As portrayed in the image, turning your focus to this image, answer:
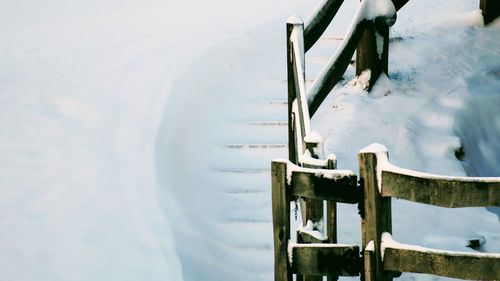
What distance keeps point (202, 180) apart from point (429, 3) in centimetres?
524

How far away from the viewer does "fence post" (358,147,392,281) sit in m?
4.61

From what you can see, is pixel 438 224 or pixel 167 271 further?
pixel 438 224

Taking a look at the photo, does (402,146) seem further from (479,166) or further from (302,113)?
(302,113)

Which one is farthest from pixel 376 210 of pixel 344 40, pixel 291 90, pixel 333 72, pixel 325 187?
pixel 344 40

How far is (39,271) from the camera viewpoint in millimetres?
6707

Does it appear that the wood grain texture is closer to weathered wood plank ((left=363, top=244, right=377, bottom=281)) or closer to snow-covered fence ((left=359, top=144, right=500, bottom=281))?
snow-covered fence ((left=359, top=144, right=500, bottom=281))

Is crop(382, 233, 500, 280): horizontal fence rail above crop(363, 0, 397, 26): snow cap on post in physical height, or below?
below

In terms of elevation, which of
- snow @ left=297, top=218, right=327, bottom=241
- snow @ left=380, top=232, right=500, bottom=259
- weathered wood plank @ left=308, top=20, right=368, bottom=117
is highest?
weathered wood plank @ left=308, top=20, right=368, bottom=117

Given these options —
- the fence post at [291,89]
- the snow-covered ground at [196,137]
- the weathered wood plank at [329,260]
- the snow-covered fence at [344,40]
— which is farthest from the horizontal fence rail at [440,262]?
the fence post at [291,89]

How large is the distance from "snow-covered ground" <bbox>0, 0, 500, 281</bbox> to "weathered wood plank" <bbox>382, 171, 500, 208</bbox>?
103 inches

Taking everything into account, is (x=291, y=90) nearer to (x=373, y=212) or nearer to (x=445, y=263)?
(x=373, y=212)

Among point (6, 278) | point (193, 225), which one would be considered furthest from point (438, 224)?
point (6, 278)

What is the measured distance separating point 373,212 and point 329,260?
1.38ft

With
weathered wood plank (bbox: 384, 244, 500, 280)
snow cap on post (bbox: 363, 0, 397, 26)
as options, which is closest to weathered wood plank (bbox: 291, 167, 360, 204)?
weathered wood plank (bbox: 384, 244, 500, 280)
